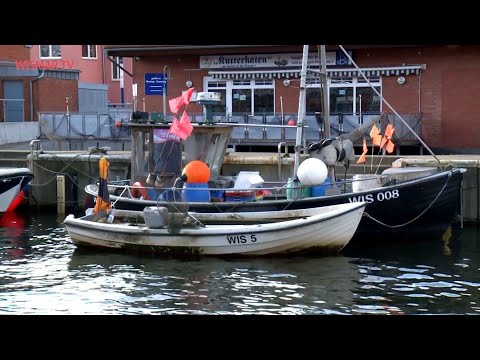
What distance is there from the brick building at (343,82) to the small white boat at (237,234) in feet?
33.7

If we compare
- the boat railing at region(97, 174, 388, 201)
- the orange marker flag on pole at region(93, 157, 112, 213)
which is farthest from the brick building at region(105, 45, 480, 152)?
the orange marker flag on pole at region(93, 157, 112, 213)

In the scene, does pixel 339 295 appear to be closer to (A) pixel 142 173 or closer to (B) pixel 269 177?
(A) pixel 142 173

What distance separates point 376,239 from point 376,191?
41.9 inches

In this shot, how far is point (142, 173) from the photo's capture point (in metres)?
17.4

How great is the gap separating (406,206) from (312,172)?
7.21 feet

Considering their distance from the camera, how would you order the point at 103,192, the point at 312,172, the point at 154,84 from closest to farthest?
the point at 312,172
the point at 103,192
the point at 154,84

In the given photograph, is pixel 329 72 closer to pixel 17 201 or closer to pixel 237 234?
pixel 17 201

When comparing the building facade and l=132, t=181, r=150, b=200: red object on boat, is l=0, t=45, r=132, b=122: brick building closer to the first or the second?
the building facade

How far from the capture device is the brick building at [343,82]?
85.9 ft

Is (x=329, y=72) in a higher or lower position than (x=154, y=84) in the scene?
higher

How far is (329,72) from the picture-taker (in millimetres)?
27766

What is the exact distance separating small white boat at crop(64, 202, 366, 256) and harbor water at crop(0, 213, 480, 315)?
0.23m

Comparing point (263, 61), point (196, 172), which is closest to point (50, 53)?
point (263, 61)
